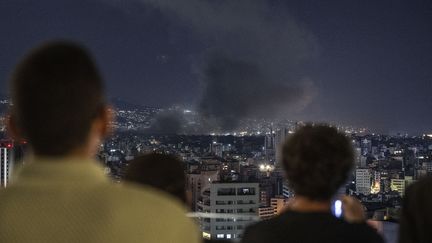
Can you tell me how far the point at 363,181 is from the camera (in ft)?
59.9

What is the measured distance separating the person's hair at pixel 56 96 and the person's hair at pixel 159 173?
0.61 meters

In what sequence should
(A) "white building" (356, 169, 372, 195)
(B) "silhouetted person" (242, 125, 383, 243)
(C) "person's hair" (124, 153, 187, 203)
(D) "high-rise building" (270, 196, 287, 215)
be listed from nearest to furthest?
(B) "silhouetted person" (242, 125, 383, 243), (C) "person's hair" (124, 153, 187, 203), (D) "high-rise building" (270, 196, 287, 215), (A) "white building" (356, 169, 372, 195)

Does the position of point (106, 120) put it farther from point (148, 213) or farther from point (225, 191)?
point (225, 191)

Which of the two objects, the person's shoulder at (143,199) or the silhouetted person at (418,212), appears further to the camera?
the silhouetted person at (418,212)

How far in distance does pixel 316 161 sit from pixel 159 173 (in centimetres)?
36

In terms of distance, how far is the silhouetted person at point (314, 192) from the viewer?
110 centimetres

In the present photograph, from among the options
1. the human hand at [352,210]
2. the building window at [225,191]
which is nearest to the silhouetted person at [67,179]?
the human hand at [352,210]

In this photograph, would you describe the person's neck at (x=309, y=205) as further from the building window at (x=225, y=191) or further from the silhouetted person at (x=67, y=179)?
the building window at (x=225, y=191)

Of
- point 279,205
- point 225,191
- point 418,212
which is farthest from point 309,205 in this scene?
point 225,191

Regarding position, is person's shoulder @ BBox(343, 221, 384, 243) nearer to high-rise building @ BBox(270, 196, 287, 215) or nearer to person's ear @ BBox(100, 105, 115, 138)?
high-rise building @ BBox(270, 196, 287, 215)

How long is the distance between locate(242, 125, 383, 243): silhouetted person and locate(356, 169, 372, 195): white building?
1606cm

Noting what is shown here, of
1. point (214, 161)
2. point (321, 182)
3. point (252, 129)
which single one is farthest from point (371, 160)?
point (321, 182)

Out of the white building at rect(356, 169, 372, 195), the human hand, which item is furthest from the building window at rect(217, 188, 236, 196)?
the human hand

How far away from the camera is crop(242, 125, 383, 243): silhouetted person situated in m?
1.10
